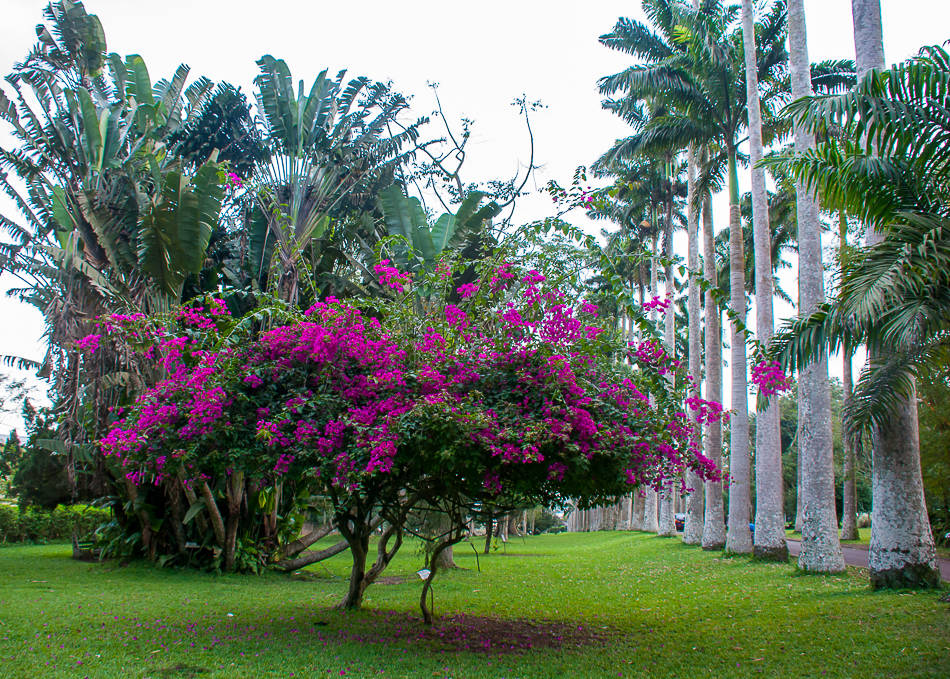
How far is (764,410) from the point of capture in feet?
52.1

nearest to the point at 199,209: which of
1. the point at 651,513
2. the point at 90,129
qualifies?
the point at 90,129

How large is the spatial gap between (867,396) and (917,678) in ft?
14.7

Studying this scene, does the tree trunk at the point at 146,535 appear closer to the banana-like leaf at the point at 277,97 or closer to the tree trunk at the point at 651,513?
the banana-like leaf at the point at 277,97

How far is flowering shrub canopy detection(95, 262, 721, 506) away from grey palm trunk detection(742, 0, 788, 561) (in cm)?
975

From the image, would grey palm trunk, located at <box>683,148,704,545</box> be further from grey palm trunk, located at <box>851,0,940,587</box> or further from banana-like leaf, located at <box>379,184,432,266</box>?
grey palm trunk, located at <box>851,0,940,587</box>

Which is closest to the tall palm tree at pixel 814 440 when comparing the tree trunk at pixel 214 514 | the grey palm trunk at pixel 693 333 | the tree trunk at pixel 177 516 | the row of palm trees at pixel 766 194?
the row of palm trees at pixel 766 194

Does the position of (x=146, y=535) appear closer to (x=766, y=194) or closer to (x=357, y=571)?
(x=357, y=571)

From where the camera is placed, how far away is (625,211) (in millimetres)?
33000

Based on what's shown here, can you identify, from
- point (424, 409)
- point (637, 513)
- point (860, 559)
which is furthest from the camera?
point (637, 513)

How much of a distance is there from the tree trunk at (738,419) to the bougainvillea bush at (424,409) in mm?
11667

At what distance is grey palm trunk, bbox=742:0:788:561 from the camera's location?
53.2 ft

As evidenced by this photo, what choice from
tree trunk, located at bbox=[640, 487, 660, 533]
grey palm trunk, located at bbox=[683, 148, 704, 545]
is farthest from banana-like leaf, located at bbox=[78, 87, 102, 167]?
tree trunk, located at bbox=[640, 487, 660, 533]

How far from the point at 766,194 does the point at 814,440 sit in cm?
638

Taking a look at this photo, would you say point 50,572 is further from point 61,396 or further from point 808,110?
point 808,110
